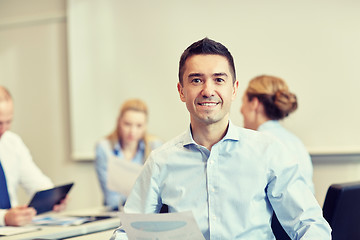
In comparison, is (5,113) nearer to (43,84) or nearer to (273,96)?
(273,96)

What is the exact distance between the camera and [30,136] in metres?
5.38

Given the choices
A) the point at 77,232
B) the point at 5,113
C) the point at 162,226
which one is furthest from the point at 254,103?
the point at 162,226

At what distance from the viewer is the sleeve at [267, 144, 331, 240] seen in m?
1.58

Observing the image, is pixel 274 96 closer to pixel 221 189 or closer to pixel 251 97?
pixel 251 97

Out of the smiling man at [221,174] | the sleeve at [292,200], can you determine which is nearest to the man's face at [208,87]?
the smiling man at [221,174]

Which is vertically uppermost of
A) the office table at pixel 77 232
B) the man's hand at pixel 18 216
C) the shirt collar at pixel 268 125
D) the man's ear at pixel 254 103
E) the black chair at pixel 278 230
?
the man's ear at pixel 254 103

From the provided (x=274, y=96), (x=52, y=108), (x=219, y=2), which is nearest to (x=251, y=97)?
(x=274, y=96)

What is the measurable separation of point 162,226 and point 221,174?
1.00ft

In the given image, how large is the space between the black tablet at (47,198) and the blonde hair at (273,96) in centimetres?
122

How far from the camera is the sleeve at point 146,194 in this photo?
5.77ft

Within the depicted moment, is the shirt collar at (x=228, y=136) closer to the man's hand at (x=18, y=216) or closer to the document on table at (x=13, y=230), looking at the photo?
the document on table at (x=13, y=230)

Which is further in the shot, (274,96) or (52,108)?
(52,108)

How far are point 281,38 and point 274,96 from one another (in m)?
0.79

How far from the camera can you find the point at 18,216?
261cm
